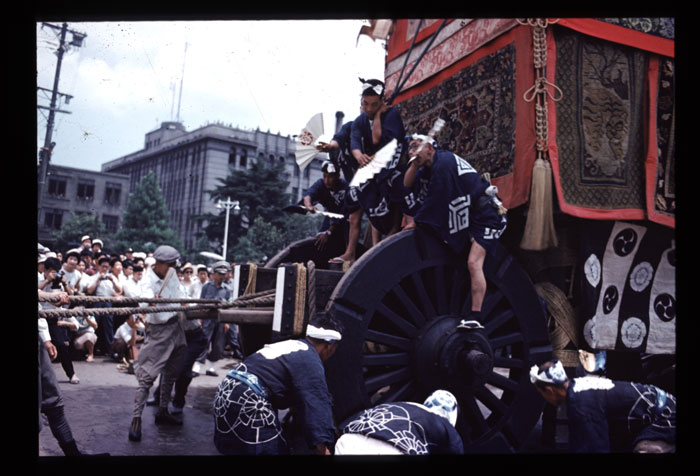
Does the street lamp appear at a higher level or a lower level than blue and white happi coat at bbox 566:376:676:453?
higher

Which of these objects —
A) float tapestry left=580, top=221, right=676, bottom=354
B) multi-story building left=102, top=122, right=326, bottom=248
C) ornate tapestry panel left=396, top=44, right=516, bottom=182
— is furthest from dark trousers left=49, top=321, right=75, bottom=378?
multi-story building left=102, top=122, right=326, bottom=248

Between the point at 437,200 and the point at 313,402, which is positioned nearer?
the point at 313,402

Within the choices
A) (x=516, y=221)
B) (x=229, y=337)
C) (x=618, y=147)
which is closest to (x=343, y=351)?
(x=516, y=221)

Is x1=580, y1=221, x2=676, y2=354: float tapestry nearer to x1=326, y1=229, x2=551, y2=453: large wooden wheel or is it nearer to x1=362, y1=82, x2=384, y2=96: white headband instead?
x1=326, y1=229, x2=551, y2=453: large wooden wheel

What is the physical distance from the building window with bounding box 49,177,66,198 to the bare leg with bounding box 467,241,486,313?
150ft

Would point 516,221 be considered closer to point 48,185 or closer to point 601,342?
point 601,342

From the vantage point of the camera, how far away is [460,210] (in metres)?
4.64

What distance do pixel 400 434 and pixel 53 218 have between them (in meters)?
47.3

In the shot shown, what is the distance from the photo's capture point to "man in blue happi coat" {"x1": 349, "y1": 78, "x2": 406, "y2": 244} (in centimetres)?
521

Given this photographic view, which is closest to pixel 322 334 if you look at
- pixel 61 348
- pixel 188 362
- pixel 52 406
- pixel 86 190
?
pixel 52 406

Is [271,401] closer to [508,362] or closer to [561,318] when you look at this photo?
[508,362]

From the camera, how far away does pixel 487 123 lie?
19.0 ft

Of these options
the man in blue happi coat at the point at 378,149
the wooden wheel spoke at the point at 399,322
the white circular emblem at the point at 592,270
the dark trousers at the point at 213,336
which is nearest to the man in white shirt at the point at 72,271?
the dark trousers at the point at 213,336

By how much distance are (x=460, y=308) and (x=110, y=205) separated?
4699cm
